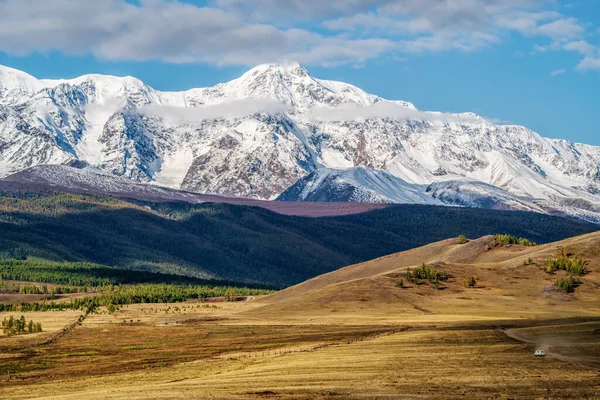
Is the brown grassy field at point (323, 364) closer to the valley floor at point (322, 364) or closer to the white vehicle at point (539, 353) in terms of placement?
the valley floor at point (322, 364)

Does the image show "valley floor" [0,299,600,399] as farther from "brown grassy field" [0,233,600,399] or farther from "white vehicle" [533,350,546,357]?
"white vehicle" [533,350,546,357]

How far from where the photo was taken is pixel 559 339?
536 feet

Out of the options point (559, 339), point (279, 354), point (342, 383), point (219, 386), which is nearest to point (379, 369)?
point (342, 383)

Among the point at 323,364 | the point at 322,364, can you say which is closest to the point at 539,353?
the point at 323,364

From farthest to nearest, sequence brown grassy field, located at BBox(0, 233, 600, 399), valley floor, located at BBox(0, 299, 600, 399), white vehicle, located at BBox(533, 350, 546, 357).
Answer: white vehicle, located at BBox(533, 350, 546, 357)
valley floor, located at BBox(0, 299, 600, 399)
brown grassy field, located at BBox(0, 233, 600, 399)

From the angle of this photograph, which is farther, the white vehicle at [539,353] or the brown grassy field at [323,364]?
the white vehicle at [539,353]

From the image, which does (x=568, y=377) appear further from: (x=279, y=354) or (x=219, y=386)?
(x=279, y=354)

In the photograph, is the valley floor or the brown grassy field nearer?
the brown grassy field

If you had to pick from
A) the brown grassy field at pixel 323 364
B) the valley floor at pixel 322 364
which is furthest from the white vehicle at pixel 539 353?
Result: the valley floor at pixel 322 364

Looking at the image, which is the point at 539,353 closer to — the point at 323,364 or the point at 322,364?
the point at 323,364

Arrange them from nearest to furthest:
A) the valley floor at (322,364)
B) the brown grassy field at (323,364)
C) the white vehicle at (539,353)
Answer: the brown grassy field at (323,364) < the valley floor at (322,364) < the white vehicle at (539,353)

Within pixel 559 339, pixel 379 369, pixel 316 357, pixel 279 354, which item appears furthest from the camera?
pixel 559 339

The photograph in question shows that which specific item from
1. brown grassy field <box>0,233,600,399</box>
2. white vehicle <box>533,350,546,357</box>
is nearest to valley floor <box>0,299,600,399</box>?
brown grassy field <box>0,233,600,399</box>

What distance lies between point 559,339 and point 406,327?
127 ft
